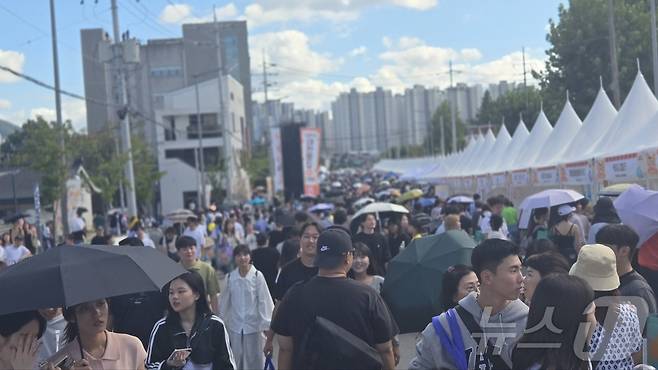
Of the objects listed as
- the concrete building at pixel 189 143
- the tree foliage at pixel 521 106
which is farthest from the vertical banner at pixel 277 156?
the tree foliage at pixel 521 106

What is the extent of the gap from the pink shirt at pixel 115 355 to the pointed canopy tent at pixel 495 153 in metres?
27.5

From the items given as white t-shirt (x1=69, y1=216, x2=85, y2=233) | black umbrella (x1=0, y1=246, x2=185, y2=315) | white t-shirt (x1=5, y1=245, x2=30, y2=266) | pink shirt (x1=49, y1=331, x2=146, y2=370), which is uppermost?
black umbrella (x1=0, y1=246, x2=185, y2=315)

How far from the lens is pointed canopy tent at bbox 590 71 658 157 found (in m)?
16.0

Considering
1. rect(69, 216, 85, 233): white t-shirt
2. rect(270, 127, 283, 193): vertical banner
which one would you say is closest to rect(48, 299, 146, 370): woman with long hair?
rect(69, 216, 85, 233): white t-shirt

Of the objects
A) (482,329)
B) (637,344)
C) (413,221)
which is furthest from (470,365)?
(413,221)

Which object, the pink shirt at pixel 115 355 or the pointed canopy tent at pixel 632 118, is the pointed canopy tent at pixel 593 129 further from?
the pink shirt at pixel 115 355

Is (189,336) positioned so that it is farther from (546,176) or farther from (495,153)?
(495,153)

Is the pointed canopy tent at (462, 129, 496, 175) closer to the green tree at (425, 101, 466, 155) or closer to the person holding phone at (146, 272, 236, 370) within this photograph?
the person holding phone at (146, 272, 236, 370)

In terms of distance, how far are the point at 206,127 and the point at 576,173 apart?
46.6 meters

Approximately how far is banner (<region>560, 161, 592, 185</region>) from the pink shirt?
47.1 feet

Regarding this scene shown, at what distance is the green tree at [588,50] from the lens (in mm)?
35062

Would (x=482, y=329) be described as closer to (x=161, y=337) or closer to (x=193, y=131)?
(x=161, y=337)

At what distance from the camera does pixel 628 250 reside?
5.56 m

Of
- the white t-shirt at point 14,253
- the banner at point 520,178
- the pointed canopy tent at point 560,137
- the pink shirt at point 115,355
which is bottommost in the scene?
the white t-shirt at point 14,253
